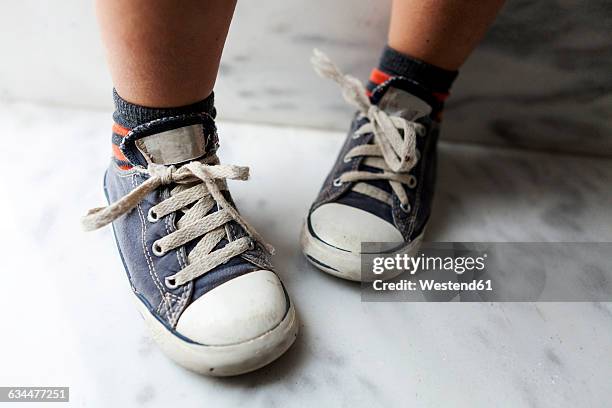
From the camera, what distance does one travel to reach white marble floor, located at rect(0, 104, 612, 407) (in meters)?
0.56

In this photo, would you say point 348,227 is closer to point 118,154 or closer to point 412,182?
point 412,182

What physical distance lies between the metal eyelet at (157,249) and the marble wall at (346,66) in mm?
382

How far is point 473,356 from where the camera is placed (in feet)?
1.99

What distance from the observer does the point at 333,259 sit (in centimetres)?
64

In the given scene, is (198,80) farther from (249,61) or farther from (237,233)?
(249,61)

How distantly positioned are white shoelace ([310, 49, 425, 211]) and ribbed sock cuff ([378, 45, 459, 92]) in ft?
0.15

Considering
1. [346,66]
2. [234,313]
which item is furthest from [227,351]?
[346,66]

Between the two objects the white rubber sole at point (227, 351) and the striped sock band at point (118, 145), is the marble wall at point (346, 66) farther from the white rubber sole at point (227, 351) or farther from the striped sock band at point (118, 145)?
the white rubber sole at point (227, 351)

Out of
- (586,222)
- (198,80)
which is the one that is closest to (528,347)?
(586,222)

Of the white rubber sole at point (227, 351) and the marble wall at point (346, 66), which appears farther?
the marble wall at point (346, 66)

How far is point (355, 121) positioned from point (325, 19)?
0.17 meters

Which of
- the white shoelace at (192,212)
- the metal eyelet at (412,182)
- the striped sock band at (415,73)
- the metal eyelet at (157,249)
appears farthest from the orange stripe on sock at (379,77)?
the metal eyelet at (157,249)

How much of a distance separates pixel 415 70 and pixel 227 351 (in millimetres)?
405

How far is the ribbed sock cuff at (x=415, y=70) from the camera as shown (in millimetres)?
704
